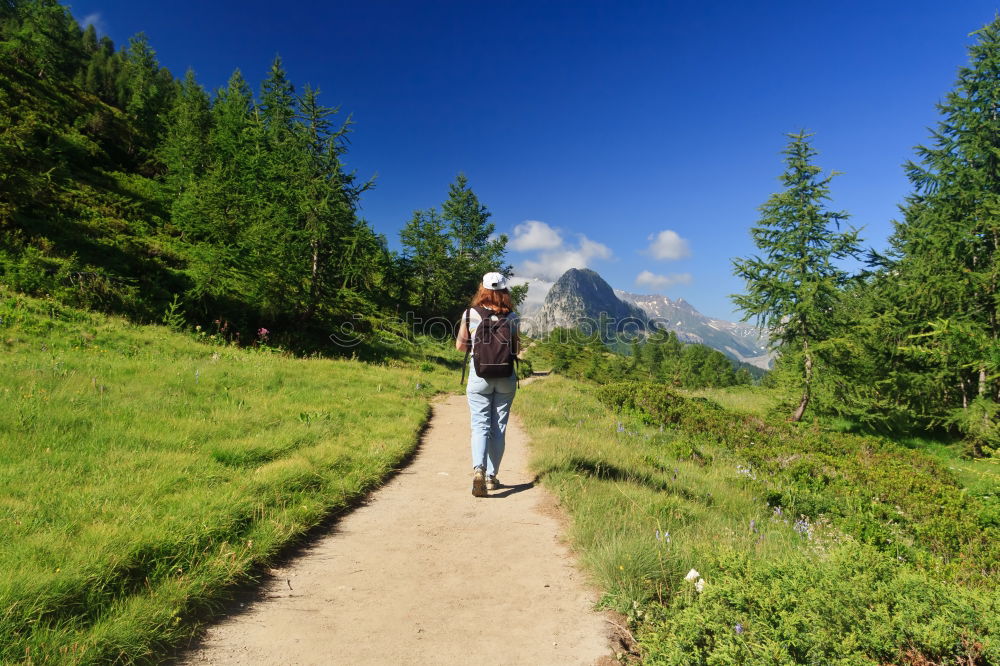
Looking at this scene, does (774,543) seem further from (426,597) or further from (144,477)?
(144,477)

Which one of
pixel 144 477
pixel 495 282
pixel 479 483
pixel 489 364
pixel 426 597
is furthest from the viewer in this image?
pixel 479 483

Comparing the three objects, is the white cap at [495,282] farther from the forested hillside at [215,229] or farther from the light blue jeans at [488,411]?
the forested hillside at [215,229]

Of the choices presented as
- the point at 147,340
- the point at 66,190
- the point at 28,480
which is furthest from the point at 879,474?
the point at 66,190

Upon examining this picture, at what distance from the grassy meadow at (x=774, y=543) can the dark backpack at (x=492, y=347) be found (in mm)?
1872

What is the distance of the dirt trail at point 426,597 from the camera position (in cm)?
278

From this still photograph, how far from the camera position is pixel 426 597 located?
3.47 meters

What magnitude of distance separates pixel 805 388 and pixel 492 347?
18512 mm

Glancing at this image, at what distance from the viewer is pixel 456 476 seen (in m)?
6.77

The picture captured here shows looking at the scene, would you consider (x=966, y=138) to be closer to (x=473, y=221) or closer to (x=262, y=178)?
(x=262, y=178)

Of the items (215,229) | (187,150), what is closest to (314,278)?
(215,229)

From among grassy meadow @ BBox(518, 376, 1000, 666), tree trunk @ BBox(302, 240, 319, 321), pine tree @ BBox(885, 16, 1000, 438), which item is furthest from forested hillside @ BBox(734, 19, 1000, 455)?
tree trunk @ BBox(302, 240, 319, 321)

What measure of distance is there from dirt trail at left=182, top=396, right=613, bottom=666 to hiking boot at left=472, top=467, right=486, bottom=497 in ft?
0.52

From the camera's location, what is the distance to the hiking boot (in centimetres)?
572

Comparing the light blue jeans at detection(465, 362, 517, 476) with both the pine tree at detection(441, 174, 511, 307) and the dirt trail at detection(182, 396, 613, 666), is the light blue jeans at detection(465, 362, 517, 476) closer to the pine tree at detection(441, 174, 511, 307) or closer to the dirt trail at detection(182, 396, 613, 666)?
the dirt trail at detection(182, 396, 613, 666)
